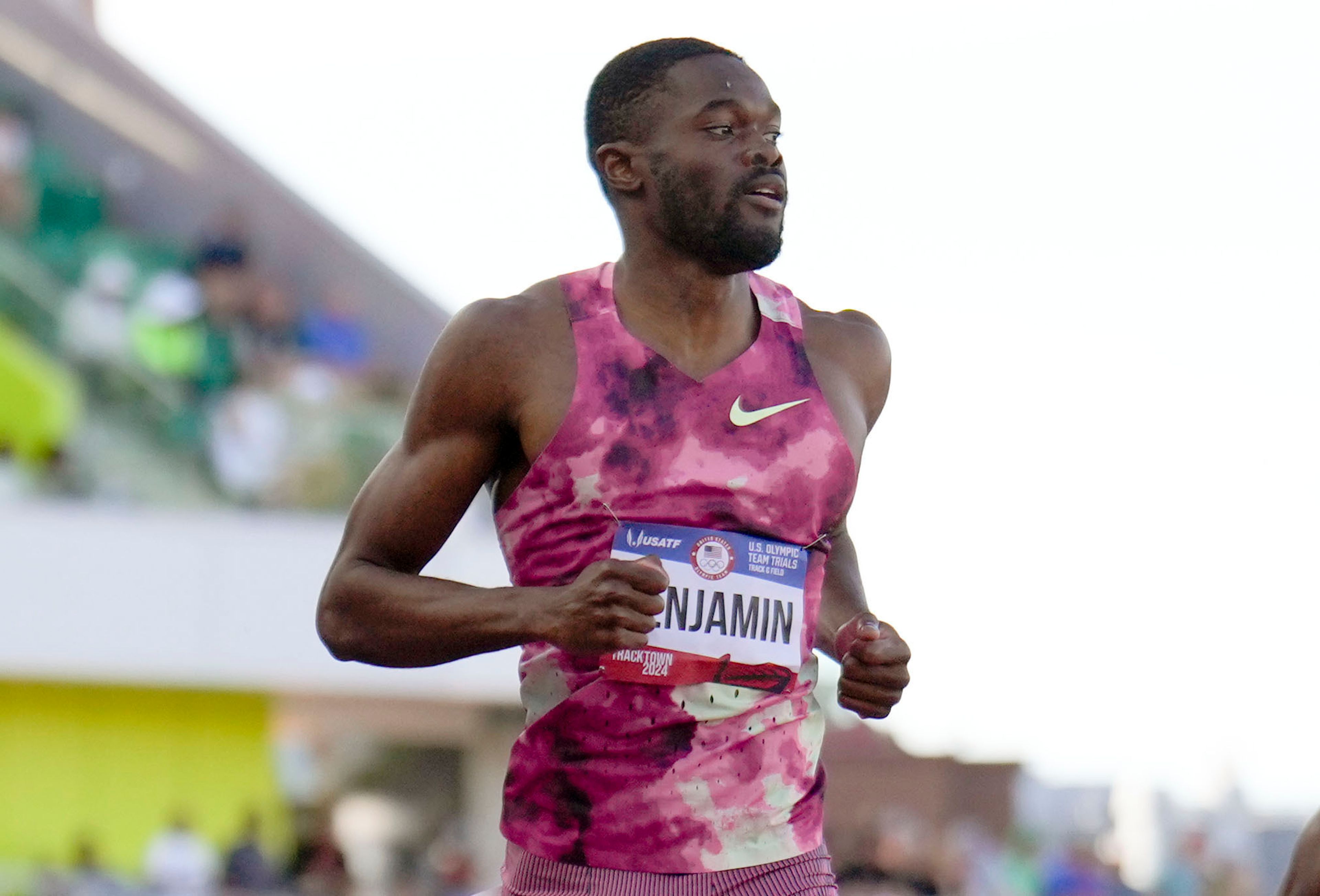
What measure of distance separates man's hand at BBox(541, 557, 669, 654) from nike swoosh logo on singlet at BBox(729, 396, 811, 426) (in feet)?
1.24

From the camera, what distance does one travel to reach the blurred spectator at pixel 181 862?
11867 millimetres

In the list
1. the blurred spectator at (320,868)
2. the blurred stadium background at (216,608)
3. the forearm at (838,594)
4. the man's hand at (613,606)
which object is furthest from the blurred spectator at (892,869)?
the man's hand at (613,606)

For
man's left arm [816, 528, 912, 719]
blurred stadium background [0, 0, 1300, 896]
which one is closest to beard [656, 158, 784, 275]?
man's left arm [816, 528, 912, 719]

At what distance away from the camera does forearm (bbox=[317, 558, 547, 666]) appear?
9.05 feet

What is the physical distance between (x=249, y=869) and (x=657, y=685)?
9.49 metres

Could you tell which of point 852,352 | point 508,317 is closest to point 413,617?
point 508,317

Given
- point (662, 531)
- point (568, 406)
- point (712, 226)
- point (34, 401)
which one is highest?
point (34, 401)

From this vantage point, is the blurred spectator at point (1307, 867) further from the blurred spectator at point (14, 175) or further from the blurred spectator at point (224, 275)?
the blurred spectator at point (14, 175)

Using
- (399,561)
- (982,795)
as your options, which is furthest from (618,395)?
(982,795)

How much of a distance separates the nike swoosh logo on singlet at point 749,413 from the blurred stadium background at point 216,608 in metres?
8.74

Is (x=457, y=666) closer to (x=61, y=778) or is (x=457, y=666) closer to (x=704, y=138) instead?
(x=61, y=778)

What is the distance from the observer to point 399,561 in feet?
9.84

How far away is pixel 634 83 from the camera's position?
3152 millimetres

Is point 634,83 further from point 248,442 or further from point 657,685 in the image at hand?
point 248,442
